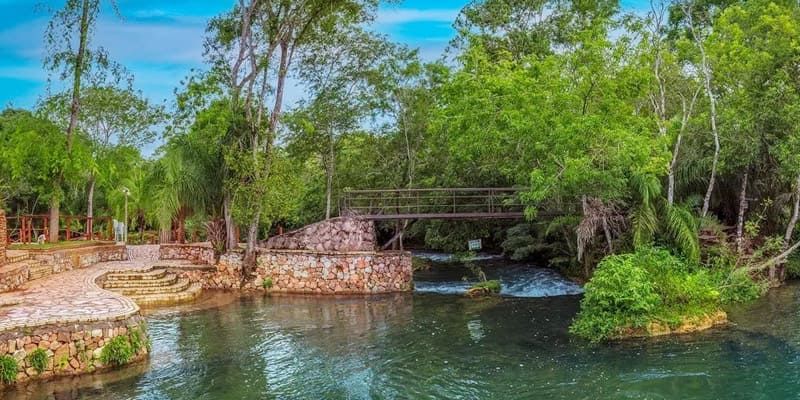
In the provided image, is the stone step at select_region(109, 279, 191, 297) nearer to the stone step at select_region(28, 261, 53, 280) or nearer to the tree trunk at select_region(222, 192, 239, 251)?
the stone step at select_region(28, 261, 53, 280)

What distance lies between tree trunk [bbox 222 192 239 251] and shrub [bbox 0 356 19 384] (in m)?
12.5

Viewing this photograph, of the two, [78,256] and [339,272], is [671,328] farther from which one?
[78,256]

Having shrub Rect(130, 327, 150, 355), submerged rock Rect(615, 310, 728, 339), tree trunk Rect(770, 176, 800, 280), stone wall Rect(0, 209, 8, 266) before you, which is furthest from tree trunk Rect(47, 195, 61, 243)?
tree trunk Rect(770, 176, 800, 280)

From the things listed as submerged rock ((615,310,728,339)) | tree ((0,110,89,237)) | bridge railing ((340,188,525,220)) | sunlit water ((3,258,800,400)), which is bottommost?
sunlit water ((3,258,800,400))

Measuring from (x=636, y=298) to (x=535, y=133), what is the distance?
656 cm

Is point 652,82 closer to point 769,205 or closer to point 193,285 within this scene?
point 769,205

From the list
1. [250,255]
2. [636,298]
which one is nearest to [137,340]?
[636,298]

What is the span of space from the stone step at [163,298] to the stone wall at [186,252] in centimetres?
438

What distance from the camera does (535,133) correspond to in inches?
712

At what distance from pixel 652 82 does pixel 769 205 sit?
19.6 feet

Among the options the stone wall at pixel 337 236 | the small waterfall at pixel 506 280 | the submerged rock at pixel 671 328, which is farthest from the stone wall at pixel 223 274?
the submerged rock at pixel 671 328

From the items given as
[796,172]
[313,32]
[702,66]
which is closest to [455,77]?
[313,32]

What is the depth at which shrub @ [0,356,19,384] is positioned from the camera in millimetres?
Answer: 9969

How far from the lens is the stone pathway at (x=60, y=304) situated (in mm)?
10945
